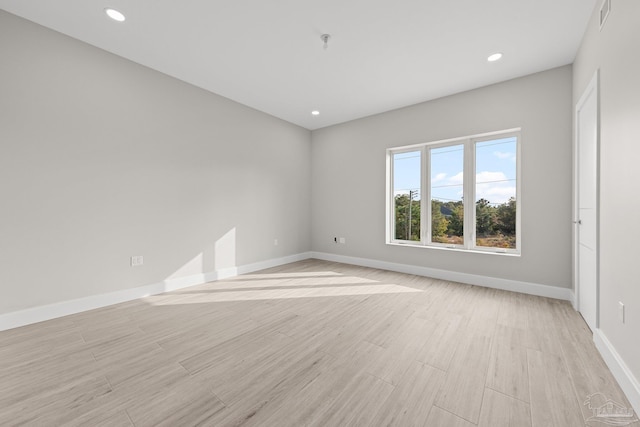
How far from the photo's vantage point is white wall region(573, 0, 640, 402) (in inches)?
58.6

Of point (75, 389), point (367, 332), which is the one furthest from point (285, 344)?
point (75, 389)

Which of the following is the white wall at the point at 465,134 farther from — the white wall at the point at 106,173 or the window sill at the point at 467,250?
the white wall at the point at 106,173

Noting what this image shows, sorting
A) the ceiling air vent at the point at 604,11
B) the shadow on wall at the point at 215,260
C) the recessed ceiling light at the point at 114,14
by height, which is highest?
the recessed ceiling light at the point at 114,14

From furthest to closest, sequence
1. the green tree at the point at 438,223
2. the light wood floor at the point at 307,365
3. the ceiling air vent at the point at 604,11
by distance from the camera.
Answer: the green tree at the point at 438,223
the ceiling air vent at the point at 604,11
the light wood floor at the point at 307,365

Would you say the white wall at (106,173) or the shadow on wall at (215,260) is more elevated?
the white wall at (106,173)

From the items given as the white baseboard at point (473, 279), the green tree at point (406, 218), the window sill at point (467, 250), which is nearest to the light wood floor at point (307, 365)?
the white baseboard at point (473, 279)

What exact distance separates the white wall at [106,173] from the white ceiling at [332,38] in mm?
343

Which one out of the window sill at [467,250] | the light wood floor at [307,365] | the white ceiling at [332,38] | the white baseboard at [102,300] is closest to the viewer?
the light wood floor at [307,365]

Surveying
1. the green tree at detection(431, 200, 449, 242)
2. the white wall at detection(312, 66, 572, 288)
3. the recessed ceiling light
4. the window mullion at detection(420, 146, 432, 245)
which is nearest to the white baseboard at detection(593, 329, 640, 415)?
the white wall at detection(312, 66, 572, 288)

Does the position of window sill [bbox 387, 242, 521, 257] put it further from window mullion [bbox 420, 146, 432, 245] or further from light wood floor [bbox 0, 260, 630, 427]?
light wood floor [bbox 0, 260, 630, 427]

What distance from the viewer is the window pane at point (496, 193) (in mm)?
3562

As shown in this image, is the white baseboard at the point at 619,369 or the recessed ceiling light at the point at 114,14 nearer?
the white baseboard at the point at 619,369

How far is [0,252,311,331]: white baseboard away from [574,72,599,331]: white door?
4.33 meters

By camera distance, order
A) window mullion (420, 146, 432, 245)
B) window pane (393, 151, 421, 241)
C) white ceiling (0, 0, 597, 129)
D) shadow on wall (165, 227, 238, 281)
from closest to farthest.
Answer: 1. white ceiling (0, 0, 597, 129)
2. shadow on wall (165, 227, 238, 281)
3. window mullion (420, 146, 432, 245)
4. window pane (393, 151, 421, 241)
